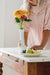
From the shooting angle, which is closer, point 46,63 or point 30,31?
point 46,63

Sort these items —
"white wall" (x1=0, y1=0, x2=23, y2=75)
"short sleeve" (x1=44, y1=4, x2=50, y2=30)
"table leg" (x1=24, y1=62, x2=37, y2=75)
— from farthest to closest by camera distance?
"white wall" (x1=0, y1=0, x2=23, y2=75) → "short sleeve" (x1=44, y1=4, x2=50, y2=30) → "table leg" (x1=24, y1=62, x2=37, y2=75)

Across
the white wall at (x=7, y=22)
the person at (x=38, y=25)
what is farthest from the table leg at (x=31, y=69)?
the white wall at (x=7, y=22)

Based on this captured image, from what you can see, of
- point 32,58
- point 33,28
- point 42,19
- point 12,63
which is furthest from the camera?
point 33,28

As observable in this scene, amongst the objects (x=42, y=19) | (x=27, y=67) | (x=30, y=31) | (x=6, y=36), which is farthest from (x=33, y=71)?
(x=6, y=36)

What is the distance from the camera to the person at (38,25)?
2288 millimetres

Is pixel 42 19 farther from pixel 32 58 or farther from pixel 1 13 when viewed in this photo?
pixel 1 13

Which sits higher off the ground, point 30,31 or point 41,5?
point 41,5

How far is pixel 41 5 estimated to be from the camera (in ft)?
7.77

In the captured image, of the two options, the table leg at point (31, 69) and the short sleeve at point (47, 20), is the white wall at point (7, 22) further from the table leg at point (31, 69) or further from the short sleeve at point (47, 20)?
the table leg at point (31, 69)

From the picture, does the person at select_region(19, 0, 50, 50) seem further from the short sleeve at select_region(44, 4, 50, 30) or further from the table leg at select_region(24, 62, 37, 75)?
the table leg at select_region(24, 62, 37, 75)

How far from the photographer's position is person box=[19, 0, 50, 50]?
229cm

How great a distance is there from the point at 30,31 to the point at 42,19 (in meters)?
0.30

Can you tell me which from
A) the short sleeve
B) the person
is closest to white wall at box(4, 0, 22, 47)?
the person

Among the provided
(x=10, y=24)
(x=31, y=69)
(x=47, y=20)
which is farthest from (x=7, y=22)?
(x=31, y=69)
